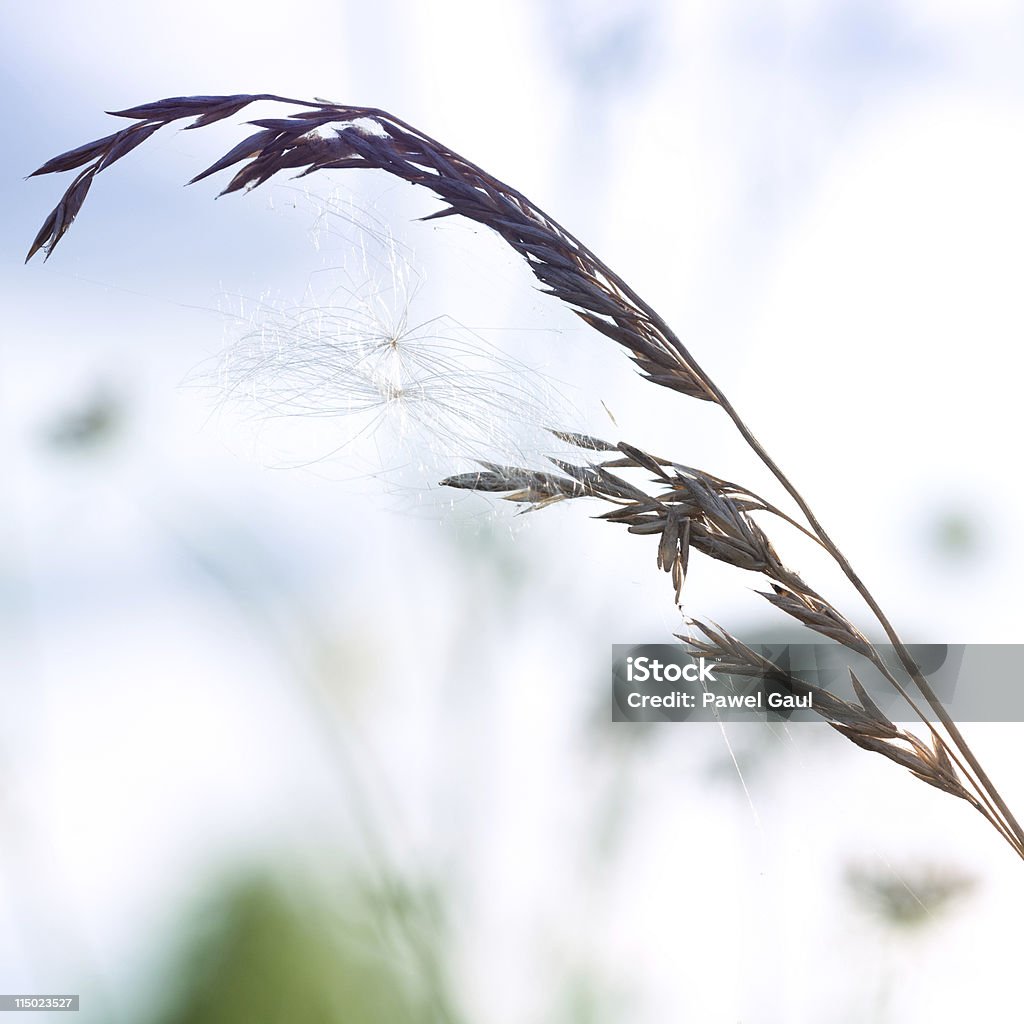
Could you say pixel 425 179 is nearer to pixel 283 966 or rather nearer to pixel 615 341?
pixel 615 341

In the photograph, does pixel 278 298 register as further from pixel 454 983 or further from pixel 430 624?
pixel 454 983

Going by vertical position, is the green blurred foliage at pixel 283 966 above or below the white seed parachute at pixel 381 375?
below

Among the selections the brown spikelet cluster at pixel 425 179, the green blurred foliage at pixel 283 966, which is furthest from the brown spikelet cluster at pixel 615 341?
the green blurred foliage at pixel 283 966

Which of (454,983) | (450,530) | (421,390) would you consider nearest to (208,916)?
(454,983)

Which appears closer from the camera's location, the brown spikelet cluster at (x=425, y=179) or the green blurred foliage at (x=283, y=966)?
the brown spikelet cluster at (x=425, y=179)

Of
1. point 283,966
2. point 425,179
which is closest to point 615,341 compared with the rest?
point 425,179

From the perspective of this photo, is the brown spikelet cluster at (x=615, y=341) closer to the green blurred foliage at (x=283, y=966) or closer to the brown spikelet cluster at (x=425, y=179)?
the brown spikelet cluster at (x=425, y=179)

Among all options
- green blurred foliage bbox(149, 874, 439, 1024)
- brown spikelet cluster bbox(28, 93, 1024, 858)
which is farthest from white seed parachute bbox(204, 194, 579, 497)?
green blurred foliage bbox(149, 874, 439, 1024)

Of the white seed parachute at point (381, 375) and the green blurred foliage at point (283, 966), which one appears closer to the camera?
the white seed parachute at point (381, 375)
